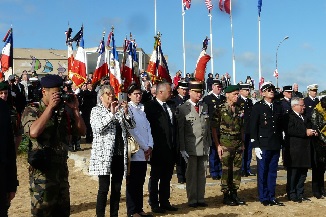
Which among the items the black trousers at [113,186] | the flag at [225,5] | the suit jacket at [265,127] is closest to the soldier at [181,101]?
the suit jacket at [265,127]

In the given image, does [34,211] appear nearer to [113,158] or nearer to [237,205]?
[113,158]

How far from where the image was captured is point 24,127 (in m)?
5.11

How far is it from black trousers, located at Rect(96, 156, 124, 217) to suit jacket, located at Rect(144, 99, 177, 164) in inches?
57.3

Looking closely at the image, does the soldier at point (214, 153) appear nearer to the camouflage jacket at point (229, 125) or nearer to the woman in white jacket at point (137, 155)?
the camouflage jacket at point (229, 125)

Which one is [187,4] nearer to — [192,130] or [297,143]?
[297,143]

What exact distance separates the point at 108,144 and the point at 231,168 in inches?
122

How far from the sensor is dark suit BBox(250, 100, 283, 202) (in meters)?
9.04

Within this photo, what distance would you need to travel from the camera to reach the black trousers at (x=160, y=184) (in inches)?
331

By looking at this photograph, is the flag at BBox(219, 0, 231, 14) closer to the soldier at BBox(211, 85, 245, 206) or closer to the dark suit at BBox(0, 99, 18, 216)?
the soldier at BBox(211, 85, 245, 206)

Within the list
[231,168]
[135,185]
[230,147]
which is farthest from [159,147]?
[231,168]

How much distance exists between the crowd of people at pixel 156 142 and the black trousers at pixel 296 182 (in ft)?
0.06

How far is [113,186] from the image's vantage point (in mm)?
6926

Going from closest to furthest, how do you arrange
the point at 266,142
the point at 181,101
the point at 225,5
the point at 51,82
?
the point at 51,82 → the point at 266,142 → the point at 181,101 → the point at 225,5

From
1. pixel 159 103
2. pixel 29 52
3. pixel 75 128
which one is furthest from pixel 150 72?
pixel 29 52
